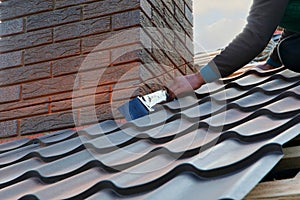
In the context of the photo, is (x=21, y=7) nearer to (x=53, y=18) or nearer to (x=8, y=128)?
(x=53, y=18)

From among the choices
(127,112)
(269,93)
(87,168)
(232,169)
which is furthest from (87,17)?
(232,169)

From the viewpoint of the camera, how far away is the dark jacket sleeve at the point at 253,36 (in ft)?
7.71

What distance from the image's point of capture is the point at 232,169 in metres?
1.56

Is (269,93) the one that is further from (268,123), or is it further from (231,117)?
(268,123)

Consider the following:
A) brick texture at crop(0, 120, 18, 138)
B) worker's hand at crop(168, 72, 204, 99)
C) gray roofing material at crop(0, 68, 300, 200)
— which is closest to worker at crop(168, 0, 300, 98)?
worker's hand at crop(168, 72, 204, 99)

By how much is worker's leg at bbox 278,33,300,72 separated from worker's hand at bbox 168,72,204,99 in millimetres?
500

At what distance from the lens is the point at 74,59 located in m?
3.27

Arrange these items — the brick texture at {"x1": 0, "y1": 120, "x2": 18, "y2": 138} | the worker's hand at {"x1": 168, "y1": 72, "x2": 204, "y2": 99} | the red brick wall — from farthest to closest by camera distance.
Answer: the brick texture at {"x1": 0, "y1": 120, "x2": 18, "y2": 138}
the red brick wall
the worker's hand at {"x1": 168, "y1": 72, "x2": 204, "y2": 99}

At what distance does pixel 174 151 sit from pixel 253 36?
A: 771 millimetres

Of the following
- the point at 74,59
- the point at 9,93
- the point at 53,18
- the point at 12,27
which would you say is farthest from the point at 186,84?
the point at 12,27

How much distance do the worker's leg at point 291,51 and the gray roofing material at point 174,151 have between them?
12 cm

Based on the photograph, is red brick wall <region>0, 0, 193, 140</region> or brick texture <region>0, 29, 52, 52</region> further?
brick texture <region>0, 29, 52, 52</region>

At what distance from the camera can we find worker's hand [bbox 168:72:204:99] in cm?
261

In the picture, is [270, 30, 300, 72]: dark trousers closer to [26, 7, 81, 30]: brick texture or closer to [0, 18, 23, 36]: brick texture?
[26, 7, 81, 30]: brick texture
